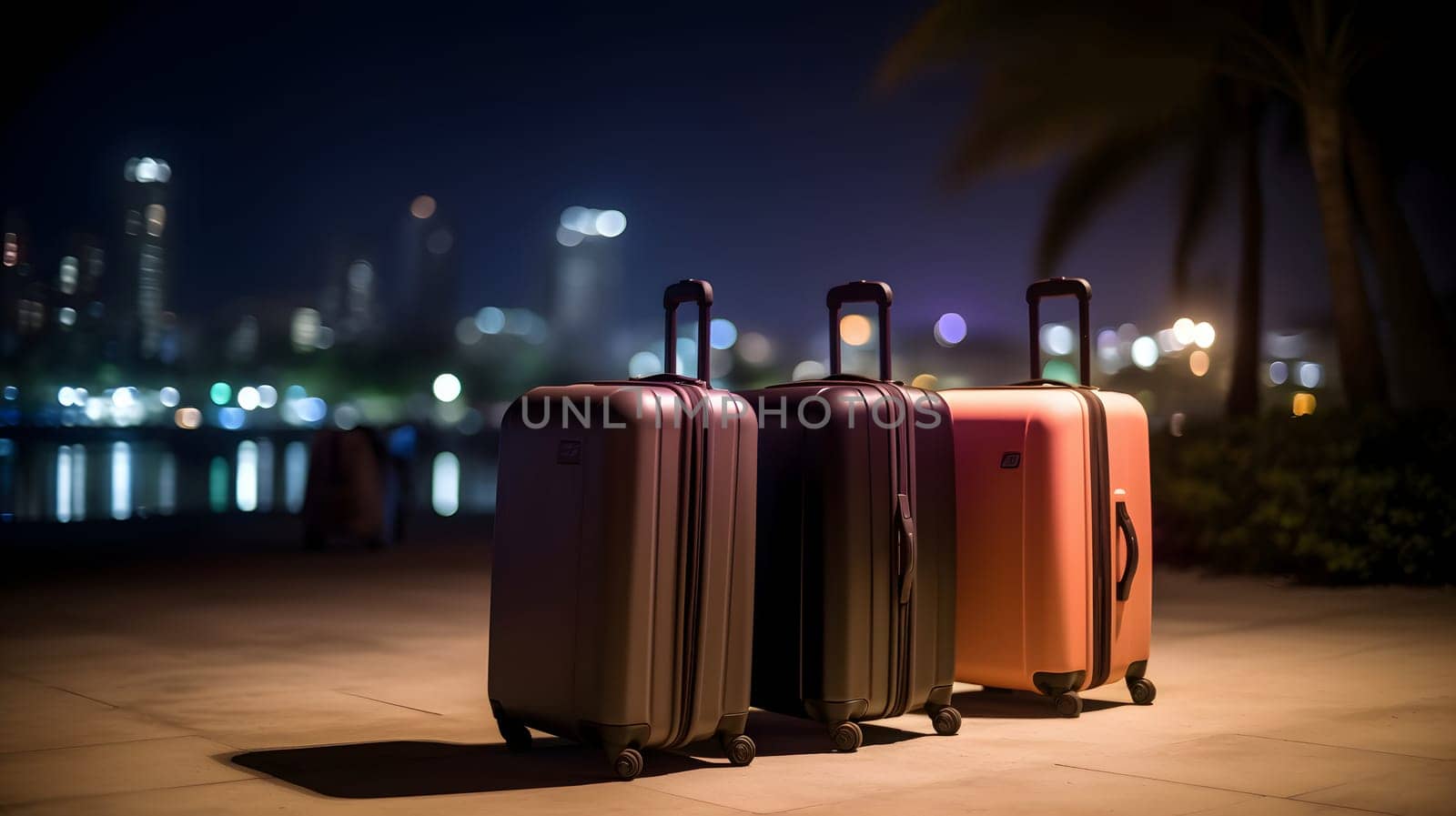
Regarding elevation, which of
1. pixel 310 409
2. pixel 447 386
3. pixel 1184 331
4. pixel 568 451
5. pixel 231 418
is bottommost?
pixel 568 451

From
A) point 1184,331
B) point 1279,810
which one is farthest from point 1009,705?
point 1184,331

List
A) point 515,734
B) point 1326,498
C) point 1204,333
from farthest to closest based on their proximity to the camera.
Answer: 1. point 1204,333
2. point 1326,498
3. point 515,734

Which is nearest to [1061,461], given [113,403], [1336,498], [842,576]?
[842,576]

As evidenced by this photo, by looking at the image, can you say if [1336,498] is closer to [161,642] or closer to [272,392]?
[161,642]

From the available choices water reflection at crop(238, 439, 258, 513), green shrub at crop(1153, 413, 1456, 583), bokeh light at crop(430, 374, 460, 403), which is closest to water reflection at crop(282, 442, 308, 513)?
water reflection at crop(238, 439, 258, 513)

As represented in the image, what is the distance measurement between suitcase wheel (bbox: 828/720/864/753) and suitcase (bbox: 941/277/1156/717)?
1062 millimetres

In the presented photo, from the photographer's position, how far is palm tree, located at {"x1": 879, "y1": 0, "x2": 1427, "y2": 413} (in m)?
13.3

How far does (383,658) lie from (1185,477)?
8036mm

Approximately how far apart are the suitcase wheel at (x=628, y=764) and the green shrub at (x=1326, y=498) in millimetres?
8091

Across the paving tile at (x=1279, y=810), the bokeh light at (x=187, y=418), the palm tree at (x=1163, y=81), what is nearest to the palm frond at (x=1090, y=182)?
the palm tree at (x=1163, y=81)

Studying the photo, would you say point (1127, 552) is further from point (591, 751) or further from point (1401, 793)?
point (591, 751)

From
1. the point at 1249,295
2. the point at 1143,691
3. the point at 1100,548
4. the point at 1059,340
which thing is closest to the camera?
the point at 1100,548

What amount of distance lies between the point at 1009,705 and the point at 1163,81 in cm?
934

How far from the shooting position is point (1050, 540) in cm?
602
